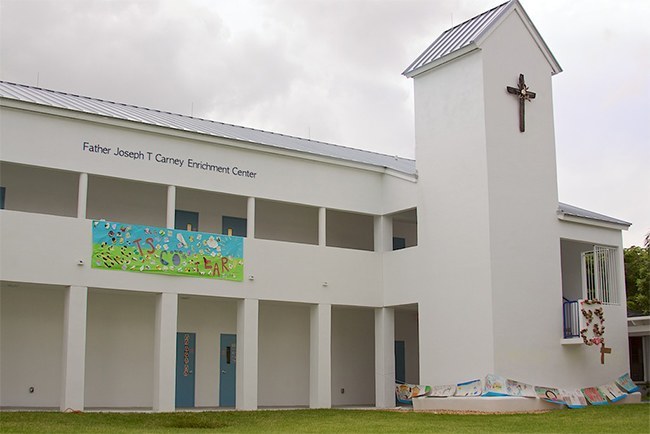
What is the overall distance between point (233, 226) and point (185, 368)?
4.43m

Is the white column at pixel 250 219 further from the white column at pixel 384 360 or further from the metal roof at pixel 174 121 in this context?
the white column at pixel 384 360

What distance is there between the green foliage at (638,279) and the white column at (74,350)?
24158mm

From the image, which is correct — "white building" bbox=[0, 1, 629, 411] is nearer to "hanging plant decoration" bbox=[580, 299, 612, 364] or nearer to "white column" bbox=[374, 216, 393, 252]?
"white column" bbox=[374, 216, 393, 252]

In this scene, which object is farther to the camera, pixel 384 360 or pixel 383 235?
pixel 383 235

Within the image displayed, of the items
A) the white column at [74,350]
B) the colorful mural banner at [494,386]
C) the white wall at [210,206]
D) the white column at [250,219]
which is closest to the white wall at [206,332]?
the white wall at [210,206]

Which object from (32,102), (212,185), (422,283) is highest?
(32,102)

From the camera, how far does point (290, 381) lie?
26.5 m

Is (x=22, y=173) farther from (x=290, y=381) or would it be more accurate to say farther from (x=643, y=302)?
(x=643, y=302)

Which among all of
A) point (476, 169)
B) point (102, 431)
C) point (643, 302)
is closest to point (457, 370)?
point (476, 169)

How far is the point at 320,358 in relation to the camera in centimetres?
2389

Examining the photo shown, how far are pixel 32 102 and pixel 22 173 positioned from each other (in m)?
2.73

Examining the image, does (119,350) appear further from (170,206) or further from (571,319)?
(571,319)

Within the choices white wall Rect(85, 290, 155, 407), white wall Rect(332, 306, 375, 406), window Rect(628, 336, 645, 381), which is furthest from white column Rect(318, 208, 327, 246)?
window Rect(628, 336, 645, 381)

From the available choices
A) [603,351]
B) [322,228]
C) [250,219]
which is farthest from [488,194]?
[250,219]
